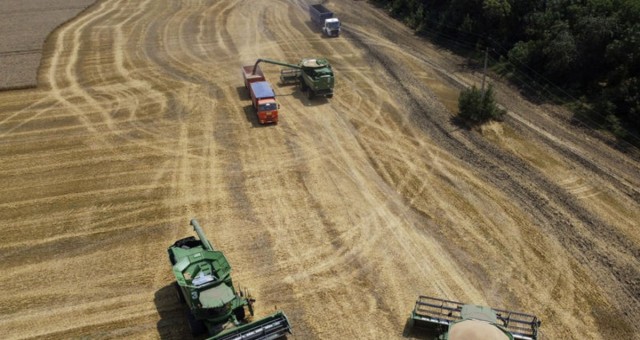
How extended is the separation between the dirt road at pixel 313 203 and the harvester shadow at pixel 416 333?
0.46 m

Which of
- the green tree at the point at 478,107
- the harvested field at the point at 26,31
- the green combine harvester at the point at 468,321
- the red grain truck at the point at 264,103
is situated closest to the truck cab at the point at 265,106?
the red grain truck at the point at 264,103

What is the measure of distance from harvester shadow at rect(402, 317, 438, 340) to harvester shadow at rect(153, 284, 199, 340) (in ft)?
26.6

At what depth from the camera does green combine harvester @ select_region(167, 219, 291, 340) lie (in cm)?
1516

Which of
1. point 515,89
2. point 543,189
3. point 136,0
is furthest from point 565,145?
point 136,0

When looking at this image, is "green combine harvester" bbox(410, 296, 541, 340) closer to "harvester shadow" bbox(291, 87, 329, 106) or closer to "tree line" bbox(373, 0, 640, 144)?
"tree line" bbox(373, 0, 640, 144)

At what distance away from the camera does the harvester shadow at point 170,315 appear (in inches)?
677

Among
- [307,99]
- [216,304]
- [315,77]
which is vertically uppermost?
[315,77]

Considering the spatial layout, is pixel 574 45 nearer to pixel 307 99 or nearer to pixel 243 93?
pixel 307 99

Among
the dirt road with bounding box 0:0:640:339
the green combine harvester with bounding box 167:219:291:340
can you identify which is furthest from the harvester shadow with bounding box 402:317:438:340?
the green combine harvester with bounding box 167:219:291:340

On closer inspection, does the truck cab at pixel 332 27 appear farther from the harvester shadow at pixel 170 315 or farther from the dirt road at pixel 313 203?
Answer: the harvester shadow at pixel 170 315

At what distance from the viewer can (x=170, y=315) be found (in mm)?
17969

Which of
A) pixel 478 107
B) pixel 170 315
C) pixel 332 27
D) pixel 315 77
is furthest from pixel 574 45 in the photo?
pixel 170 315

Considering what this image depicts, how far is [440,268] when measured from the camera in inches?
784

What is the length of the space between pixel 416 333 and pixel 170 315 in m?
9.62
